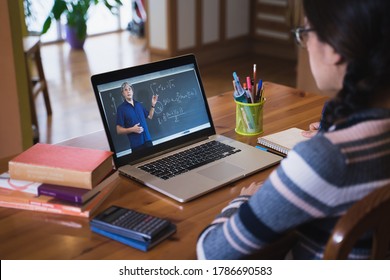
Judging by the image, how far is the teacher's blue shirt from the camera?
1.58 meters

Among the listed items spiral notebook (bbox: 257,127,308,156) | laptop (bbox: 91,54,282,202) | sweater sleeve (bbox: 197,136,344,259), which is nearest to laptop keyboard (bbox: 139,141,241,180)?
laptop (bbox: 91,54,282,202)

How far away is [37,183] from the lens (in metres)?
1.40

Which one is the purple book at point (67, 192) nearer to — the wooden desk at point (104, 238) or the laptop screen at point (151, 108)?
the wooden desk at point (104, 238)

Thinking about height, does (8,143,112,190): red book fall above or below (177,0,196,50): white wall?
above

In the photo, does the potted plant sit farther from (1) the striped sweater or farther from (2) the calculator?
(1) the striped sweater

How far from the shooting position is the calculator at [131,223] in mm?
1227

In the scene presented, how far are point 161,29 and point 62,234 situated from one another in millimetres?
4490

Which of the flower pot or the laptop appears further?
the flower pot

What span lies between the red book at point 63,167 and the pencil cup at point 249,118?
0.52m

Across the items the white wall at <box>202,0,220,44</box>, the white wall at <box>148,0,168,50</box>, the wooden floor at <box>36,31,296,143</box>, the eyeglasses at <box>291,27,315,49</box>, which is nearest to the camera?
the eyeglasses at <box>291,27,315,49</box>

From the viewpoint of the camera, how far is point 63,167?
136cm

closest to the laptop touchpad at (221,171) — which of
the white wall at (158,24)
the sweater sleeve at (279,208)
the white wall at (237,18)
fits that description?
the sweater sleeve at (279,208)
